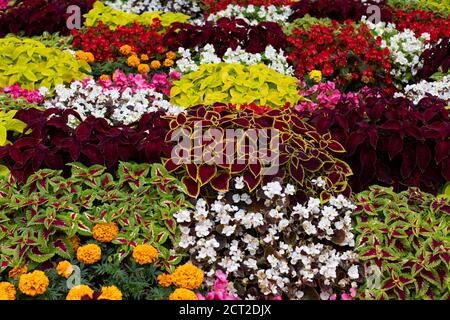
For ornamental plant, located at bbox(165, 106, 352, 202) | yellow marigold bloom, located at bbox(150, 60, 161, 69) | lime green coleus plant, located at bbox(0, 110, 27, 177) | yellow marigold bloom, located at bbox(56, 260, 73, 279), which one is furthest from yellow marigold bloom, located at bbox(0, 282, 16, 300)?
yellow marigold bloom, located at bbox(150, 60, 161, 69)

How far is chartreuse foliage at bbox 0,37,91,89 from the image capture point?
4.68m

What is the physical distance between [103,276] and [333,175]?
3.69ft

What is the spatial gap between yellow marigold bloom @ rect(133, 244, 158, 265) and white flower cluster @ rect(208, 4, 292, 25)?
3807 millimetres

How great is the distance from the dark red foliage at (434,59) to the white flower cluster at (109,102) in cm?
203

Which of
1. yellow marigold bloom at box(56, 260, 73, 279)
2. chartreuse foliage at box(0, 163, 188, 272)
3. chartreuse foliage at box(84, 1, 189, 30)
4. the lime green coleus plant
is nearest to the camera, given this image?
yellow marigold bloom at box(56, 260, 73, 279)

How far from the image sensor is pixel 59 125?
131 inches

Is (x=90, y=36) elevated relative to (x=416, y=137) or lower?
lower

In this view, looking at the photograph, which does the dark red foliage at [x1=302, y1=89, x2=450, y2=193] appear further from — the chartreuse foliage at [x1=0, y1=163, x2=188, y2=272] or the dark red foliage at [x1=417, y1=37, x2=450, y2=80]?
the dark red foliage at [x1=417, y1=37, x2=450, y2=80]

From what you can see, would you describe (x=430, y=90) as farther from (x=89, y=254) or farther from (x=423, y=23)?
(x=89, y=254)

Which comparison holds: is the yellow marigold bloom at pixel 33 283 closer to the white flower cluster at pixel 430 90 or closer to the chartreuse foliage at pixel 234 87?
the chartreuse foliage at pixel 234 87

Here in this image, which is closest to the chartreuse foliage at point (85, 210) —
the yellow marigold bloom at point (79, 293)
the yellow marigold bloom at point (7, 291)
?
the yellow marigold bloom at point (7, 291)
